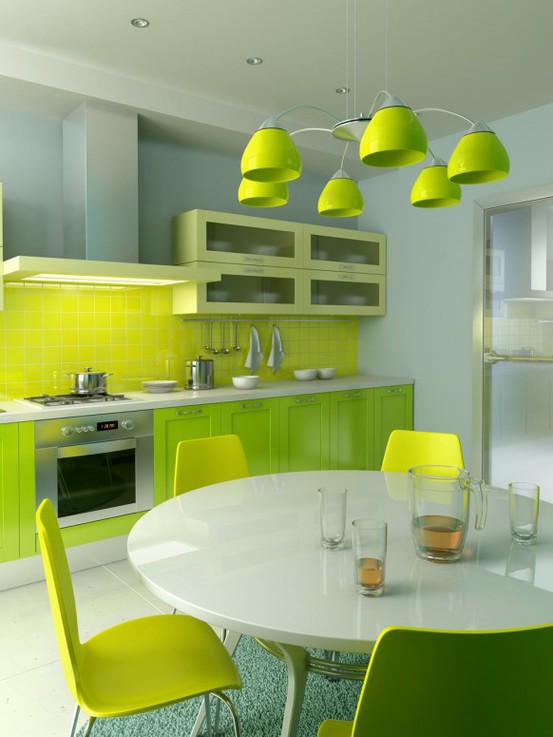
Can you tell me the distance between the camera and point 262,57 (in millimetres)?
3254

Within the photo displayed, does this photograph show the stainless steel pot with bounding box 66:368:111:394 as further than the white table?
Yes

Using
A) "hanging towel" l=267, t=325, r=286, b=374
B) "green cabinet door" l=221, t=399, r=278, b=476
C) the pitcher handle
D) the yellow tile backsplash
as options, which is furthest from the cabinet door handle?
the pitcher handle

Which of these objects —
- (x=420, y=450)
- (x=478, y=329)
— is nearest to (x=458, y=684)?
(x=420, y=450)

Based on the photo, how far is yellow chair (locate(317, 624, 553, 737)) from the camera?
0.86m

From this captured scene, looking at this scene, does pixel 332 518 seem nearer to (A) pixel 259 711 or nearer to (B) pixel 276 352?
(A) pixel 259 711

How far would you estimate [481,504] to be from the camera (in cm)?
159

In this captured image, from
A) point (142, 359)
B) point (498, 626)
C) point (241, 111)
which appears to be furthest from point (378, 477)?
point (241, 111)

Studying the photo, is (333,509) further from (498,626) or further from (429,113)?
(429,113)

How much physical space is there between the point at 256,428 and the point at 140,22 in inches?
93.2

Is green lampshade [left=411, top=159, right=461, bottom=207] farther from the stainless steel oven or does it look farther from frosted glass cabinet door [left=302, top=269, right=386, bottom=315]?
frosted glass cabinet door [left=302, top=269, right=386, bottom=315]

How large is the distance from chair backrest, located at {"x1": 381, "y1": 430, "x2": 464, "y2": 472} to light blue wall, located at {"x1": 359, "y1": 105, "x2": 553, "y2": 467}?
1849 millimetres

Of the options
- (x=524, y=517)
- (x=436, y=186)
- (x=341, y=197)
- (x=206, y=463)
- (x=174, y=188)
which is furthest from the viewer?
(x=174, y=188)

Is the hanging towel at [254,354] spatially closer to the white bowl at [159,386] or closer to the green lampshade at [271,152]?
the white bowl at [159,386]

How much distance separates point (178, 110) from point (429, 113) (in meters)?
1.68
